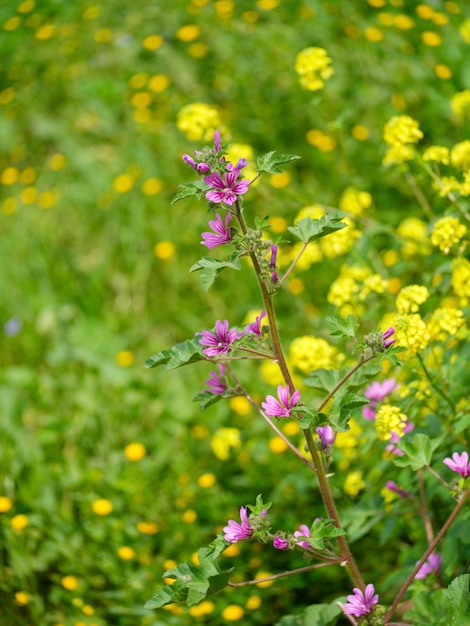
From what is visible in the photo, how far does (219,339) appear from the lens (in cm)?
142

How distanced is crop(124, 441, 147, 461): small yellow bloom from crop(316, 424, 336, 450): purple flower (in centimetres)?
128

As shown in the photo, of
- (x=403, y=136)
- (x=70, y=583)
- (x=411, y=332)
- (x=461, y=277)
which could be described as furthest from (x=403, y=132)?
(x=70, y=583)

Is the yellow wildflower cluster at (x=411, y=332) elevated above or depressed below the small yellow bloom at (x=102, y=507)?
above

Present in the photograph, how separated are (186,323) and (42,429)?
740mm

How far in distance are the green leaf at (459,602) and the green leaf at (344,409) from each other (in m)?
0.35

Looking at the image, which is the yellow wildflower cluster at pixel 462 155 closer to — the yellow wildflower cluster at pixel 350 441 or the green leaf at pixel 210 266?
the yellow wildflower cluster at pixel 350 441

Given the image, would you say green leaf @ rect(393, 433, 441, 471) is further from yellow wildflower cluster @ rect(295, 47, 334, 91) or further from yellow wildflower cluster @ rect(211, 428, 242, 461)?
yellow wildflower cluster @ rect(295, 47, 334, 91)

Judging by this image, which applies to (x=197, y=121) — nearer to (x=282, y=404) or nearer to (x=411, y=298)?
(x=411, y=298)

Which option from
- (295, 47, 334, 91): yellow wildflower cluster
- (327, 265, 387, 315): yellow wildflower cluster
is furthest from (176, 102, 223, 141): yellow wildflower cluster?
(327, 265, 387, 315): yellow wildflower cluster

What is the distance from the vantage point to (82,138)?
171 inches

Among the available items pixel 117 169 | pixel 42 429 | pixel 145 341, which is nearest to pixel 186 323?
pixel 145 341

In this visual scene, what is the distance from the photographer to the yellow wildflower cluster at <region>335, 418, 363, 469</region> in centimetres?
202

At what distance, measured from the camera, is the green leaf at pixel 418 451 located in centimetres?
147

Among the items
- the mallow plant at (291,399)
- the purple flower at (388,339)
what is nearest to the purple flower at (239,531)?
the mallow plant at (291,399)
